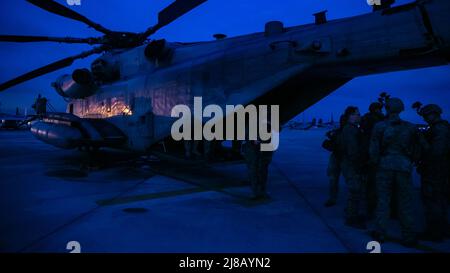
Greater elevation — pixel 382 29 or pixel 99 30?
pixel 99 30

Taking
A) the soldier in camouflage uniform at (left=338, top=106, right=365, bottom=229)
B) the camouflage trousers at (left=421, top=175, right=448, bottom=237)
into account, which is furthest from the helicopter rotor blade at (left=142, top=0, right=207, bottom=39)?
the camouflage trousers at (left=421, top=175, right=448, bottom=237)

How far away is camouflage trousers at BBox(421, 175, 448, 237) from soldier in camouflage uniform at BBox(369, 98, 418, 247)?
503mm

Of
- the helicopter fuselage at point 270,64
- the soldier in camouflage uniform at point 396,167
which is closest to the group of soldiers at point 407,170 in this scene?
the soldier in camouflage uniform at point 396,167

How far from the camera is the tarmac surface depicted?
3902 millimetres

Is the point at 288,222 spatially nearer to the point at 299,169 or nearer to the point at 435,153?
the point at 435,153

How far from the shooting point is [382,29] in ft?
17.5

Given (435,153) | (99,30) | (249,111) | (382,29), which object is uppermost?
(99,30)

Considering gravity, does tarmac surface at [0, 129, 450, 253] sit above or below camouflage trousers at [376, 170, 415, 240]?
below

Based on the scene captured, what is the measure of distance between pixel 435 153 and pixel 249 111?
3715 mm

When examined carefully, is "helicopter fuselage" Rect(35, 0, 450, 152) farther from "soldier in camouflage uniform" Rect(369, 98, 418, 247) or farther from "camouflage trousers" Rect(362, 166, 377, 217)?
"camouflage trousers" Rect(362, 166, 377, 217)
